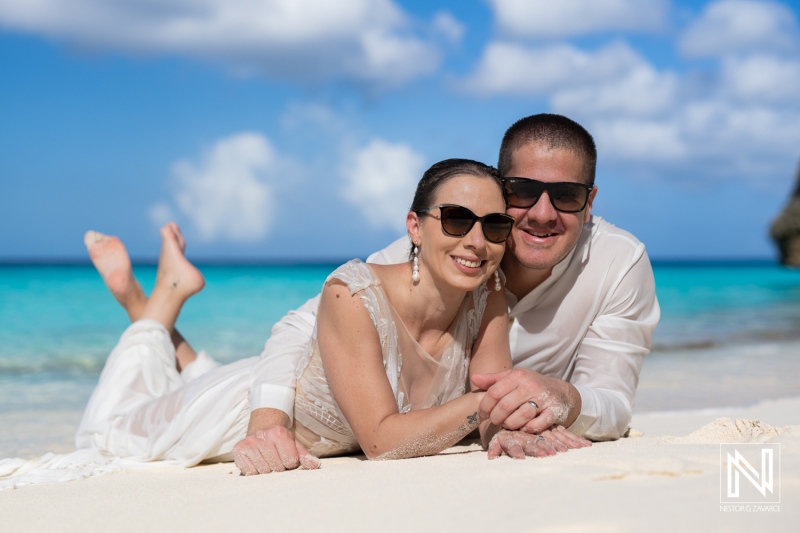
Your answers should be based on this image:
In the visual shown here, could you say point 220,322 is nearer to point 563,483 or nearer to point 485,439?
point 485,439

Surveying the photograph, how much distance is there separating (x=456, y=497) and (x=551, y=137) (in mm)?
2125

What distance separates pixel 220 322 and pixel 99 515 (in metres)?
15.1

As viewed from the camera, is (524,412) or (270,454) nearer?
(524,412)

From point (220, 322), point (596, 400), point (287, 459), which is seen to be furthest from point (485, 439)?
point (220, 322)

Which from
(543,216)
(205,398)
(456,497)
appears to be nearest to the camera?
(456,497)

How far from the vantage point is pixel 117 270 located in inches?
261

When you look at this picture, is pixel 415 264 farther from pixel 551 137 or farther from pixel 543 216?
pixel 551 137

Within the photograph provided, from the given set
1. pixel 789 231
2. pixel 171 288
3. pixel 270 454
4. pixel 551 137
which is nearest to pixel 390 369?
pixel 270 454

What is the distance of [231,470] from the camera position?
409 centimetres

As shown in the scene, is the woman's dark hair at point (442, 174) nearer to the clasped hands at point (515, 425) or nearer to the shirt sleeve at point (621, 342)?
the clasped hands at point (515, 425)

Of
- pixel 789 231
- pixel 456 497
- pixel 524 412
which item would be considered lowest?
pixel 456 497

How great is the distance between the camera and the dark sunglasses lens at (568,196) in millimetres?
4184

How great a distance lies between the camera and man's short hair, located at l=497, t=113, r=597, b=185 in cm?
425

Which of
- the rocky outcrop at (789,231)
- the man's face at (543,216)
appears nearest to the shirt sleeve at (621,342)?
the man's face at (543,216)
